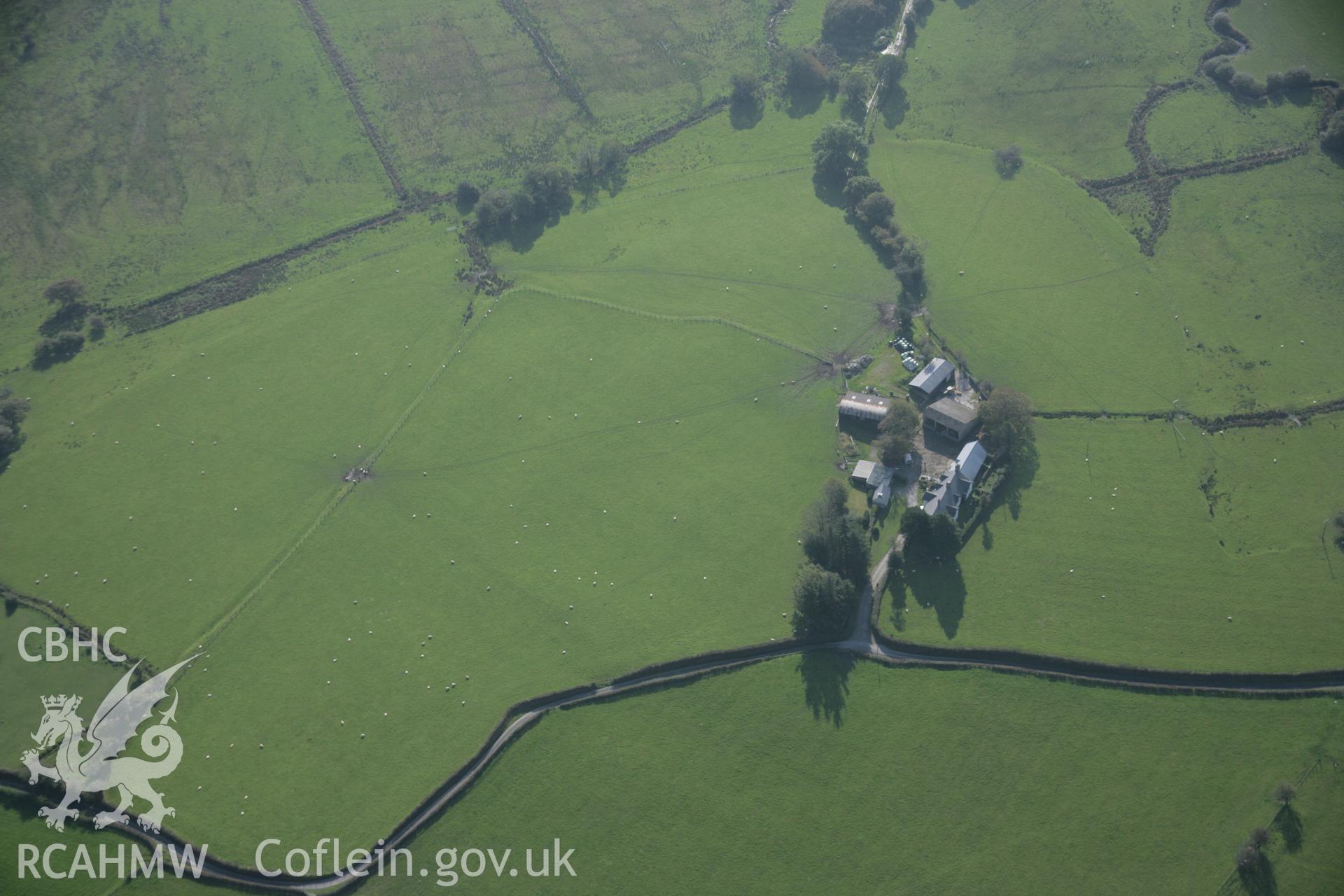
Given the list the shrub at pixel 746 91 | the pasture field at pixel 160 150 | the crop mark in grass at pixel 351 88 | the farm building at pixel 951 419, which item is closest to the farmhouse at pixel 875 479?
the farm building at pixel 951 419

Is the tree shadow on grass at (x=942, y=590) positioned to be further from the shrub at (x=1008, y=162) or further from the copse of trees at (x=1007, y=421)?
the shrub at (x=1008, y=162)

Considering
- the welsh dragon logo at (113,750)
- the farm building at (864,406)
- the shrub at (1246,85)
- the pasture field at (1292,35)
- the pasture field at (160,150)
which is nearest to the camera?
the welsh dragon logo at (113,750)

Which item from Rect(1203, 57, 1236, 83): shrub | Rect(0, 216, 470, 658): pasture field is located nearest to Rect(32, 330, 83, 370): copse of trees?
Rect(0, 216, 470, 658): pasture field

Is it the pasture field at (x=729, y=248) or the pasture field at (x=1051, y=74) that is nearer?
the pasture field at (x=729, y=248)

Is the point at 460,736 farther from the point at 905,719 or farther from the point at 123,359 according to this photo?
the point at 123,359

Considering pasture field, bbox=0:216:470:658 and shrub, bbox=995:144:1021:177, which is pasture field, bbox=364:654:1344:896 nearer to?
pasture field, bbox=0:216:470:658

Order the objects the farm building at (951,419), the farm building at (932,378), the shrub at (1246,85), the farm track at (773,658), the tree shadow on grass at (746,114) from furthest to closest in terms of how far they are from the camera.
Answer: the tree shadow on grass at (746,114), the shrub at (1246,85), the farm building at (932,378), the farm building at (951,419), the farm track at (773,658)

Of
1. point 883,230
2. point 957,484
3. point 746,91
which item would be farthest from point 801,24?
point 957,484
